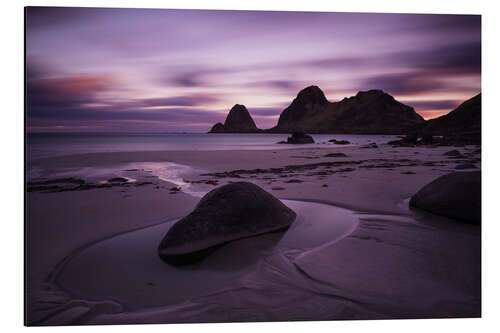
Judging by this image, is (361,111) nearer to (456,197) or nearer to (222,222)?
(456,197)

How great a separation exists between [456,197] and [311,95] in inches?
99.4

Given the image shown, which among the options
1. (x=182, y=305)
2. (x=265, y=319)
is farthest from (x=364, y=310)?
(x=182, y=305)

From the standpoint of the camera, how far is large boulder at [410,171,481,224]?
3.32 metres

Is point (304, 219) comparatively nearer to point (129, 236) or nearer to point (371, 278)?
point (371, 278)

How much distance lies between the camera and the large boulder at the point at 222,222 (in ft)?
8.84

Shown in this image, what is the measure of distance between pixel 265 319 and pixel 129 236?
5.59 ft

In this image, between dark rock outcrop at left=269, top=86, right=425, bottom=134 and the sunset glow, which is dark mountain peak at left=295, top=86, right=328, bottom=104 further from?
the sunset glow

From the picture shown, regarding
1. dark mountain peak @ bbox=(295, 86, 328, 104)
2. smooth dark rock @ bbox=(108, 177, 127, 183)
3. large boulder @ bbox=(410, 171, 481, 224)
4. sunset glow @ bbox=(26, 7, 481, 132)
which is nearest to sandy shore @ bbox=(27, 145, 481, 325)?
large boulder @ bbox=(410, 171, 481, 224)

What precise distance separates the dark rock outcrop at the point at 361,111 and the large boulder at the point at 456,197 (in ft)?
4.00

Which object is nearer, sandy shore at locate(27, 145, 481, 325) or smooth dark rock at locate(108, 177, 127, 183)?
sandy shore at locate(27, 145, 481, 325)

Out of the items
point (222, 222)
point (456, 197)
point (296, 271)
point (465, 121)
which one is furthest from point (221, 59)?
point (456, 197)

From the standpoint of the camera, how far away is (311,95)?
4.93 m

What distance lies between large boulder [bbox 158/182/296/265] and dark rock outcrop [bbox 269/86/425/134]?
203 cm

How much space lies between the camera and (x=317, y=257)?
107 inches
